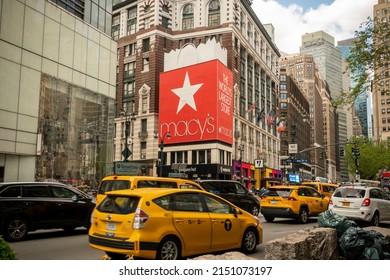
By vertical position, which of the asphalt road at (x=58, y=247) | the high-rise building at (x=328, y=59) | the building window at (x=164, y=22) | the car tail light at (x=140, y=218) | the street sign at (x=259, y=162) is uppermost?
the building window at (x=164, y=22)

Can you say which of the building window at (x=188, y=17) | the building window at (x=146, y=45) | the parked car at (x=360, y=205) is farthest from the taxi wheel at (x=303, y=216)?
the building window at (x=146, y=45)

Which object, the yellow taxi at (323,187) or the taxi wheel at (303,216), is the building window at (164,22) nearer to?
the yellow taxi at (323,187)

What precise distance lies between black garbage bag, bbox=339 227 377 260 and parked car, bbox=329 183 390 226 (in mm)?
7050

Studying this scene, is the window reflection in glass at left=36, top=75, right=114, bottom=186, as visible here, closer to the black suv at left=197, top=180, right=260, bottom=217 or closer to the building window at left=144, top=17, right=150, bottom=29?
the black suv at left=197, top=180, right=260, bottom=217

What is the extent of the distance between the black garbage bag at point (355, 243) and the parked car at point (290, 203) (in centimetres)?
895

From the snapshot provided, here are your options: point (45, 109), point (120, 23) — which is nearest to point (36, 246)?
point (45, 109)

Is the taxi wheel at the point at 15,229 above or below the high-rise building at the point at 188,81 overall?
below

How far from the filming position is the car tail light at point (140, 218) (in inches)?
257

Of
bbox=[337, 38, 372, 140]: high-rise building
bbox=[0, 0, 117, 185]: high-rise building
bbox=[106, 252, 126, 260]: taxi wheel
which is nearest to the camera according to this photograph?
bbox=[106, 252, 126, 260]: taxi wheel

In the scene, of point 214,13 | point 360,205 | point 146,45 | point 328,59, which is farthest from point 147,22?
point 328,59

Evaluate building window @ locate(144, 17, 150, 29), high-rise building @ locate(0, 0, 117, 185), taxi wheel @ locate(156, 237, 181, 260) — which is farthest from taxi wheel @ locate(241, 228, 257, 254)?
building window @ locate(144, 17, 150, 29)

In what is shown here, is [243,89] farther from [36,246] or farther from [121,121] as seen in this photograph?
[36,246]

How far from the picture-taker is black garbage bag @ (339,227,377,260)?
21.7ft
